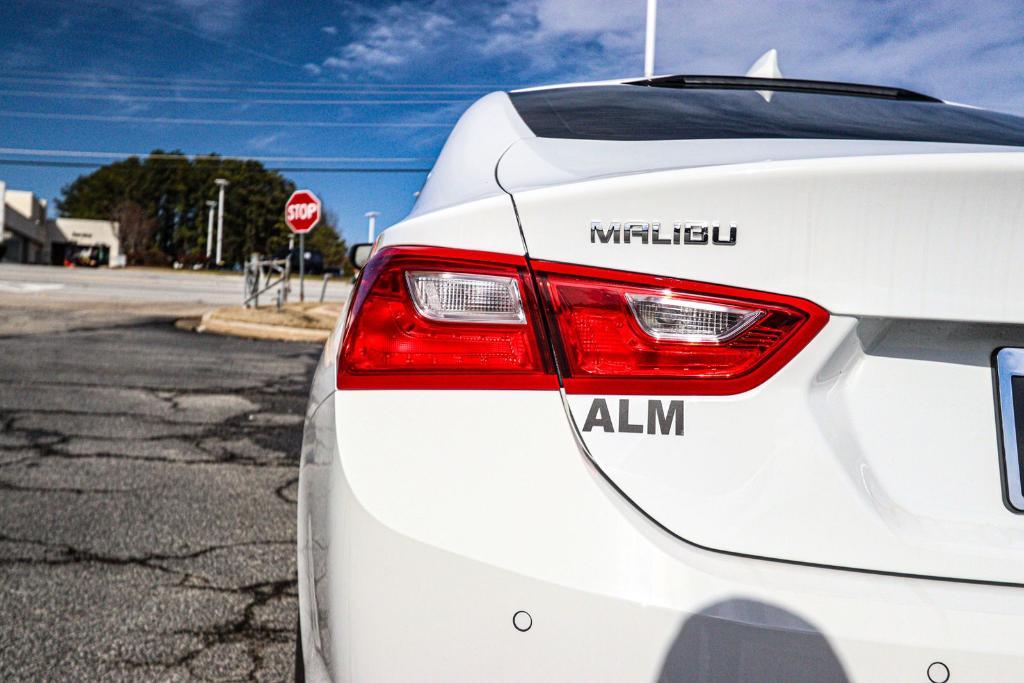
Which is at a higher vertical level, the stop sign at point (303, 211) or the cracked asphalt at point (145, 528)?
the stop sign at point (303, 211)

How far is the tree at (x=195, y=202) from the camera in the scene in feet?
328

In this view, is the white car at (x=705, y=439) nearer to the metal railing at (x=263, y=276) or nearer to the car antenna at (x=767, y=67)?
the car antenna at (x=767, y=67)

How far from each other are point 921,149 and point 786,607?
2.24ft

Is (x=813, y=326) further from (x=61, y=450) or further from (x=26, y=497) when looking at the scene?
(x=61, y=450)

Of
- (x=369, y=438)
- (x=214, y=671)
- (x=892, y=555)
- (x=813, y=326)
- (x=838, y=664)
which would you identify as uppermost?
(x=813, y=326)

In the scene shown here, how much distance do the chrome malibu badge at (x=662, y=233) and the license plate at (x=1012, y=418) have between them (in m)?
0.39

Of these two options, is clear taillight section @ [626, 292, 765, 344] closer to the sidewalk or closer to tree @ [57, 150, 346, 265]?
the sidewalk

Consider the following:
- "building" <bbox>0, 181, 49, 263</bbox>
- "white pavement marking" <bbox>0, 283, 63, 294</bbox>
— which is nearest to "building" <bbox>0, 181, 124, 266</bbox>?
"building" <bbox>0, 181, 49, 263</bbox>

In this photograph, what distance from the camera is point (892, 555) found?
3.43 ft

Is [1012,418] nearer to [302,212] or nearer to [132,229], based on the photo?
[302,212]

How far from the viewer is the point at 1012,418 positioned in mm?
1081

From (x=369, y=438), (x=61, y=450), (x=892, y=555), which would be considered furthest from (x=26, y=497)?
(x=892, y=555)

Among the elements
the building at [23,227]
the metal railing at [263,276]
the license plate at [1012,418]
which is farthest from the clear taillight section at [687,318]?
the building at [23,227]

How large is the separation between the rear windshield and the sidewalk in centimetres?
972
